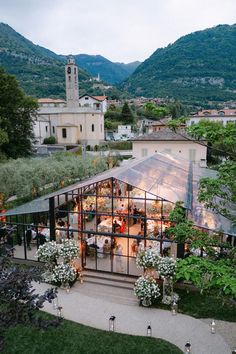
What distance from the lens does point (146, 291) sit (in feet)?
34.9

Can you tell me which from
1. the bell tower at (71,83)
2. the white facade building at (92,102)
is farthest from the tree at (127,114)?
the bell tower at (71,83)

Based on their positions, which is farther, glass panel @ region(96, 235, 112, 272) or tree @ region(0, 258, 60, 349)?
glass panel @ region(96, 235, 112, 272)

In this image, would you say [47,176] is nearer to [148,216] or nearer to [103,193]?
A: [103,193]

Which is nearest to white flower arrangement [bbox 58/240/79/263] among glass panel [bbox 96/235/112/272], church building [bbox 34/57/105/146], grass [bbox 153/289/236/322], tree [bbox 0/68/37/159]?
glass panel [bbox 96/235/112/272]

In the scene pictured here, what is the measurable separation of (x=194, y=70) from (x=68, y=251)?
147 m

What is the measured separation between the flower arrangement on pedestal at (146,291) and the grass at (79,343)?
1.68m

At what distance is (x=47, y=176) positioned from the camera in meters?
22.8

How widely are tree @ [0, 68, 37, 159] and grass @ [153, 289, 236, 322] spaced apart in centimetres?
2487

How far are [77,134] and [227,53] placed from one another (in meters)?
124

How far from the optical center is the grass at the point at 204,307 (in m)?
10.3

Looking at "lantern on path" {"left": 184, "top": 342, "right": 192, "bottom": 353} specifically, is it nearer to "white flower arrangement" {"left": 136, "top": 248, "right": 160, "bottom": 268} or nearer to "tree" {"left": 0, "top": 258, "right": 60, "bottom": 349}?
"white flower arrangement" {"left": 136, "top": 248, "right": 160, "bottom": 268}

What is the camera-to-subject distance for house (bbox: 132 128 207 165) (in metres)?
28.5

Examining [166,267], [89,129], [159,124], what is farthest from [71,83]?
[166,267]

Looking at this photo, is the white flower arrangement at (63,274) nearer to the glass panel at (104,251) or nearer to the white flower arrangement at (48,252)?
the white flower arrangement at (48,252)
